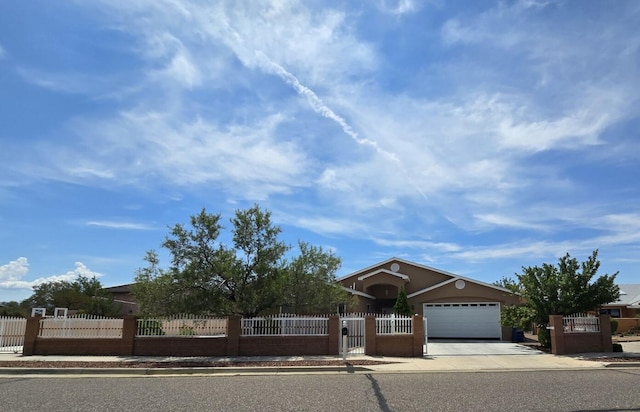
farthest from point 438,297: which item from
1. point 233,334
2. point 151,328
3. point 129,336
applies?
point 129,336

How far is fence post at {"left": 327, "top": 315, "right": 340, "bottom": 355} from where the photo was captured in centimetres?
1847

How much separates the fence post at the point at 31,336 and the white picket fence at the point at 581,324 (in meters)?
19.8

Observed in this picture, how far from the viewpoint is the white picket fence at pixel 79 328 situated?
19312mm

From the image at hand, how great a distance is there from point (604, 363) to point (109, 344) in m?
16.9

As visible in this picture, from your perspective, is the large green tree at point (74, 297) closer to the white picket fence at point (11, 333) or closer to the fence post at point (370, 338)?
the white picket fence at point (11, 333)

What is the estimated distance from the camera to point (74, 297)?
42.1 m

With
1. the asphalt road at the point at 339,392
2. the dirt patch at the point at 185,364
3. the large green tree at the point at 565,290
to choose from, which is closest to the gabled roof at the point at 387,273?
the large green tree at the point at 565,290

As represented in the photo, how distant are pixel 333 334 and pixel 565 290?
30.8 feet

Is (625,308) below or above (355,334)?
above

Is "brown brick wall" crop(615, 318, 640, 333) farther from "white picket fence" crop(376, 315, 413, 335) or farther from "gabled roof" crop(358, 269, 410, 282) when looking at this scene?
"white picket fence" crop(376, 315, 413, 335)

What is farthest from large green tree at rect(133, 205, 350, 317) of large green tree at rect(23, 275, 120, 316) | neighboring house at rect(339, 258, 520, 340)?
large green tree at rect(23, 275, 120, 316)

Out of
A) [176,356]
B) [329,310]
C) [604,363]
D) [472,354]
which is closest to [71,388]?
[176,356]

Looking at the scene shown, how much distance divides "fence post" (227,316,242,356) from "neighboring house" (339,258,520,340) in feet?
35.5

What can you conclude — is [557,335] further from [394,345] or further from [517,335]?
[517,335]
